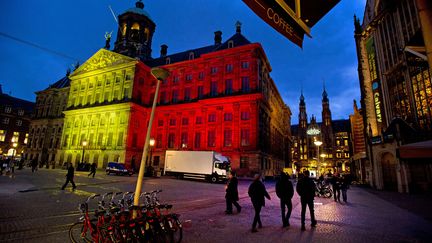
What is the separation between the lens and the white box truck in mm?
25312

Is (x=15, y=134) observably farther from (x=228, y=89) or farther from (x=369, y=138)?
(x=369, y=138)

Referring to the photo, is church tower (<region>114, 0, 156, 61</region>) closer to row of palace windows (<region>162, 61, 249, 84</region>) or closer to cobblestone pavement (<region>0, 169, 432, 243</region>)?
row of palace windows (<region>162, 61, 249, 84</region>)

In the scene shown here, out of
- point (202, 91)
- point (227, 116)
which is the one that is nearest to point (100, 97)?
point (202, 91)

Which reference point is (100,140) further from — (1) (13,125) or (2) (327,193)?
(2) (327,193)

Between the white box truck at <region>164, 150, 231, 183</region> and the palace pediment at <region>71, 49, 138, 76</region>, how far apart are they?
28067 mm

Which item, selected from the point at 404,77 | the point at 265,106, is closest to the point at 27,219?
the point at 404,77

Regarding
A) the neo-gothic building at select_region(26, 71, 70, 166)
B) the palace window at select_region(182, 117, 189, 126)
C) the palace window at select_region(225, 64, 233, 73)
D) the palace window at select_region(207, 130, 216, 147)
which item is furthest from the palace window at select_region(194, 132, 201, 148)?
the neo-gothic building at select_region(26, 71, 70, 166)

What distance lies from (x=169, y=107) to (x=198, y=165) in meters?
21.2

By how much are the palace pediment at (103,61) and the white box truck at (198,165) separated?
92.1 ft

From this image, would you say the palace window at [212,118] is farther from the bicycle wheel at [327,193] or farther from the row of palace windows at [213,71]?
the bicycle wheel at [327,193]

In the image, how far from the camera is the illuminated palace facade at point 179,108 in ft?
119

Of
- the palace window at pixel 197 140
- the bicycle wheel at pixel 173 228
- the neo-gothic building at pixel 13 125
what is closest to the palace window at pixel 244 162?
the palace window at pixel 197 140

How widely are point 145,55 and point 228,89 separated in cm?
3017

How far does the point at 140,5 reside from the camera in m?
61.5
